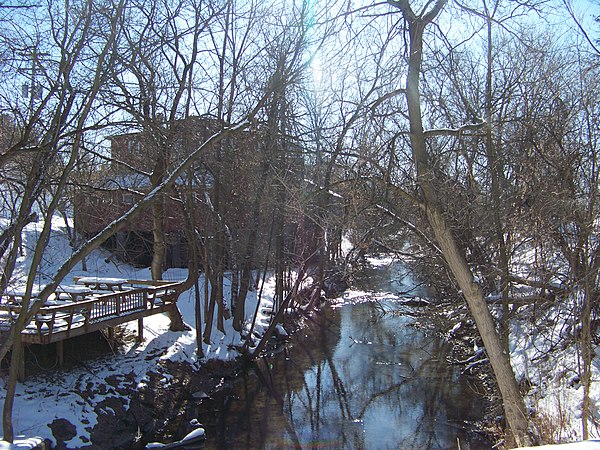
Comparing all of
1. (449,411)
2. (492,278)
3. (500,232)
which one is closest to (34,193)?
(500,232)

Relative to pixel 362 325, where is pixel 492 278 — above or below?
above

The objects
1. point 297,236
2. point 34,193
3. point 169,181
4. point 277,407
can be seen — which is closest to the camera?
point 34,193

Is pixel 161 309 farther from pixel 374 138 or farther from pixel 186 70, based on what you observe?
pixel 374 138

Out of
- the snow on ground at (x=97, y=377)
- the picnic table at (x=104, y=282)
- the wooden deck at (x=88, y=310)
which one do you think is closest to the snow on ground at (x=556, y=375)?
the snow on ground at (x=97, y=377)

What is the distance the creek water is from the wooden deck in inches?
125

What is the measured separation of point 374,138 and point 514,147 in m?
4.63

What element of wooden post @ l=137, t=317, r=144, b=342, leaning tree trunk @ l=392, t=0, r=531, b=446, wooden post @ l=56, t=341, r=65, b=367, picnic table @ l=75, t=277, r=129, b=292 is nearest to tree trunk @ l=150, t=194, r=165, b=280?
picnic table @ l=75, t=277, r=129, b=292

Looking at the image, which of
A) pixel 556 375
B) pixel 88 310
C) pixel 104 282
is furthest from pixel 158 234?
pixel 556 375

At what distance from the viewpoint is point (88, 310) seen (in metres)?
12.7

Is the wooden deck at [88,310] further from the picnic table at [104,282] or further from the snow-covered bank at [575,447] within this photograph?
the snow-covered bank at [575,447]

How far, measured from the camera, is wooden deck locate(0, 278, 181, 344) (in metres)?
11.6

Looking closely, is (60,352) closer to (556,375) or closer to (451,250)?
(451,250)

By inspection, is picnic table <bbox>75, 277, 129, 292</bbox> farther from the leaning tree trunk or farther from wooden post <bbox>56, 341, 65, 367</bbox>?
the leaning tree trunk

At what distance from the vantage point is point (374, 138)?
7648 millimetres
